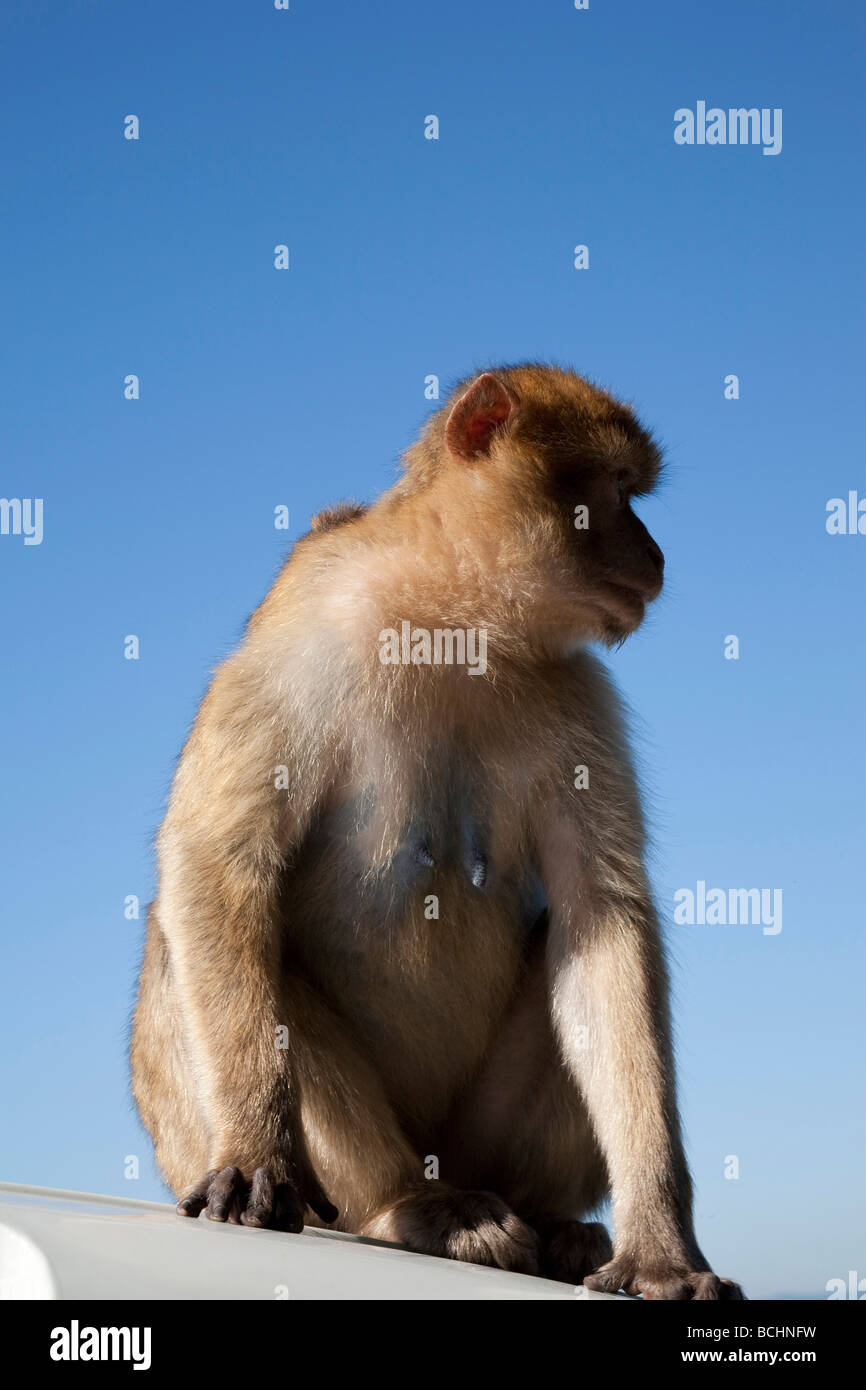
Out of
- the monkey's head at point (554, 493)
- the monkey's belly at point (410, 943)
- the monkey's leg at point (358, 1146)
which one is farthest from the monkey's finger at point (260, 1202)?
the monkey's head at point (554, 493)

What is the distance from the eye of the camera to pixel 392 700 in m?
5.04

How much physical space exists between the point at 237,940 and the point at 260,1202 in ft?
2.77

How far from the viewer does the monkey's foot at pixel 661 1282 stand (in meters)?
4.04

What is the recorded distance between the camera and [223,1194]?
4129 mm

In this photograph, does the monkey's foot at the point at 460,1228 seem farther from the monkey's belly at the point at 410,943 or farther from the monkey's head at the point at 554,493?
the monkey's head at the point at 554,493

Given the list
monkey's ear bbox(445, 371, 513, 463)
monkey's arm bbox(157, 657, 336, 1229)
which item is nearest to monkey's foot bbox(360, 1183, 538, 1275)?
monkey's arm bbox(157, 657, 336, 1229)

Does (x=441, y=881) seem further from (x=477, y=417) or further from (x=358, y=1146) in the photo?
(x=477, y=417)

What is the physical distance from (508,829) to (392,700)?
631mm

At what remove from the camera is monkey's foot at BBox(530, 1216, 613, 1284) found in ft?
15.2

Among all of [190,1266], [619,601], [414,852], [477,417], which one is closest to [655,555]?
[619,601]

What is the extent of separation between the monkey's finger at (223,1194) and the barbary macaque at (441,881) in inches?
6.5

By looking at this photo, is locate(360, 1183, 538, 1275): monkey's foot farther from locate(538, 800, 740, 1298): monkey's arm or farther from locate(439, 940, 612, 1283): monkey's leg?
locate(439, 940, 612, 1283): monkey's leg

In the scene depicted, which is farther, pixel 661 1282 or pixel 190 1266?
pixel 661 1282

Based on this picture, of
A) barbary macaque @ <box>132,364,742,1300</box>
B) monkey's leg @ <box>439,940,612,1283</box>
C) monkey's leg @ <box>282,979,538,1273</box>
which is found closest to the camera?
monkey's leg @ <box>282,979,538,1273</box>
